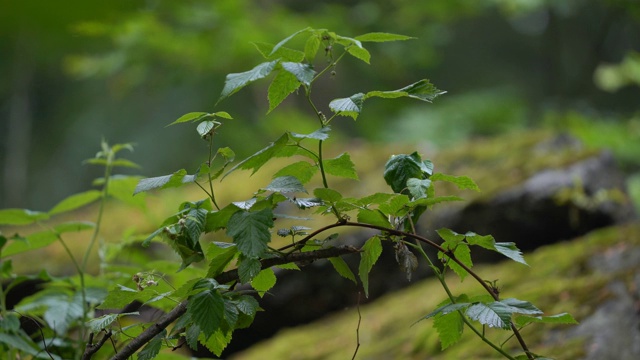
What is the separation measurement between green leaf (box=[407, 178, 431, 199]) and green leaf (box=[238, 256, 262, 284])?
0.82ft

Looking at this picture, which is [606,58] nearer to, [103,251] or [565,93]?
[565,93]

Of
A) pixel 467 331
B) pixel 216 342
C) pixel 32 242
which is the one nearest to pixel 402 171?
pixel 216 342

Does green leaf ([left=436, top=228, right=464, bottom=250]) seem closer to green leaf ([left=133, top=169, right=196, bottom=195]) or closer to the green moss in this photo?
green leaf ([left=133, top=169, right=196, bottom=195])

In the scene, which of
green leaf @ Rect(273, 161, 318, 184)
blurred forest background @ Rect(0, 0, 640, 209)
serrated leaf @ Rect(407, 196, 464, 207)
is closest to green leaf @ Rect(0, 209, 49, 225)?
blurred forest background @ Rect(0, 0, 640, 209)

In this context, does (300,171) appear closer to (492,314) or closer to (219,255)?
(219,255)

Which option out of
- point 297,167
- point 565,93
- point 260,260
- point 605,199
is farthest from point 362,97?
point 565,93

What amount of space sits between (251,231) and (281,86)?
23 centimetres

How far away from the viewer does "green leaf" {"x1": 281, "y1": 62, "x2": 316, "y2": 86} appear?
0.92m

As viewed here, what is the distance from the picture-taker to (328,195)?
1005mm

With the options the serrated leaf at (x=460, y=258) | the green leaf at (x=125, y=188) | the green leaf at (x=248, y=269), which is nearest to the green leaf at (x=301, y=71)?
the green leaf at (x=248, y=269)

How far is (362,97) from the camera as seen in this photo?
0.99 meters

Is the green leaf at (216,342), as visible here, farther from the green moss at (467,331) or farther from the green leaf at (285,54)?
the green moss at (467,331)

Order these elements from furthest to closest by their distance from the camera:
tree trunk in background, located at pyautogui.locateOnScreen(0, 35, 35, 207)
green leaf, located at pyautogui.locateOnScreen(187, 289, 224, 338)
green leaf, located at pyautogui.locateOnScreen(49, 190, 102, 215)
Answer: tree trunk in background, located at pyautogui.locateOnScreen(0, 35, 35, 207), green leaf, located at pyautogui.locateOnScreen(49, 190, 102, 215), green leaf, located at pyautogui.locateOnScreen(187, 289, 224, 338)

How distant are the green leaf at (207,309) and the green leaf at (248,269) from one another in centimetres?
4
